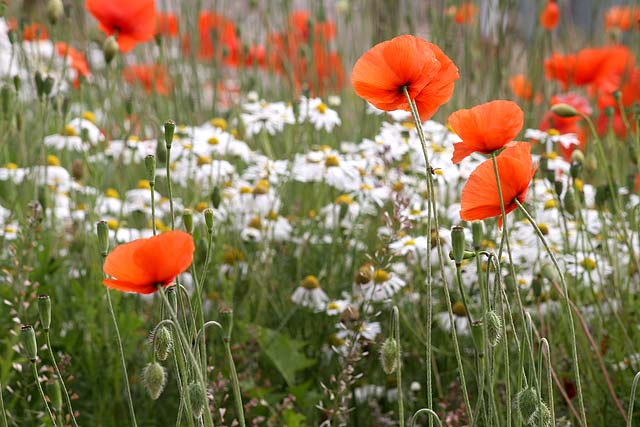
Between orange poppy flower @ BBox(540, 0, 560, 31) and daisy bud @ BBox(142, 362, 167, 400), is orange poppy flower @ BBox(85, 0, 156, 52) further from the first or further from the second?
orange poppy flower @ BBox(540, 0, 560, 31)

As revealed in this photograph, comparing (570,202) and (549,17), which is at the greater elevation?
(549,17)

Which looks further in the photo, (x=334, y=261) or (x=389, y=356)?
(x=334, y=261)

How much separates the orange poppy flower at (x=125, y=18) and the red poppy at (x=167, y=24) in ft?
3.88

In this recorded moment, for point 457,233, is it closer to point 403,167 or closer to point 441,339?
point 441,339

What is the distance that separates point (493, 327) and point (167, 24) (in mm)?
2620

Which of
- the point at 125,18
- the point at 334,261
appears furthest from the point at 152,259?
the point at 334,261

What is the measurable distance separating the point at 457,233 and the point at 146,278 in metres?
0.38

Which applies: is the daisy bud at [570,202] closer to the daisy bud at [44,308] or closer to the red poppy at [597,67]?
the daisy bud at [44,308]

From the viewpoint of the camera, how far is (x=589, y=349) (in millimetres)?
1870

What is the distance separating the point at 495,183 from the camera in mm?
1177

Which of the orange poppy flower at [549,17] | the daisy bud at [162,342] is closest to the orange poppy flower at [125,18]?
the daisy bud at [162,342]

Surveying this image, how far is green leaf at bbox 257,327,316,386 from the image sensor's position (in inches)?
74.8

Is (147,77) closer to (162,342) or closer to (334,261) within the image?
(334,261)

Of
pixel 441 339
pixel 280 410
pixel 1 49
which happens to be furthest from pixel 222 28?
pixel 280 410
